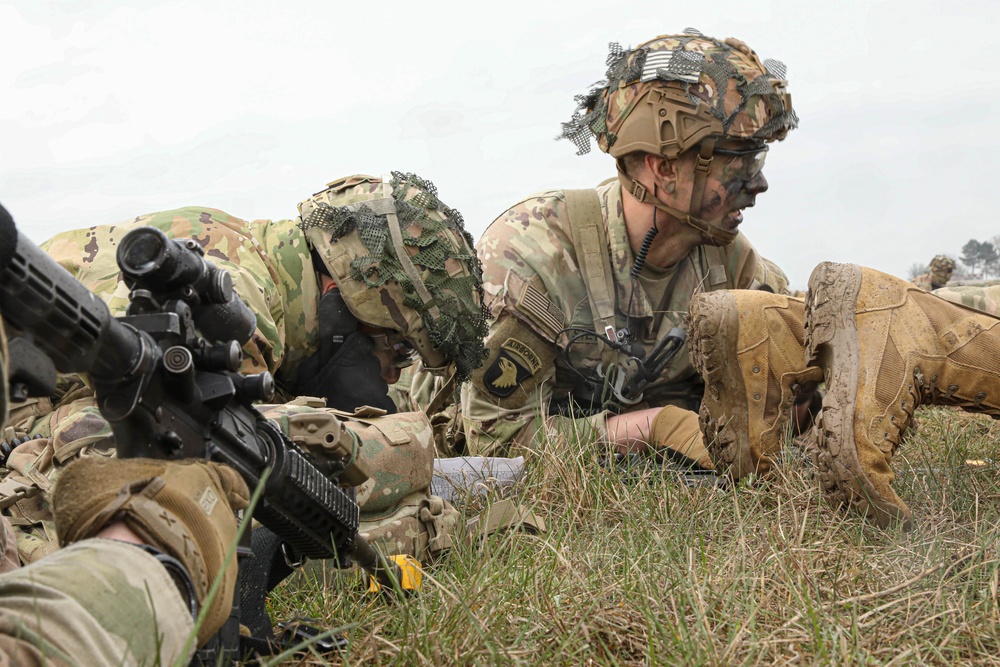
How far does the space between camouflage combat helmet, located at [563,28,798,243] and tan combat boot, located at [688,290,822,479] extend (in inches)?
43.8

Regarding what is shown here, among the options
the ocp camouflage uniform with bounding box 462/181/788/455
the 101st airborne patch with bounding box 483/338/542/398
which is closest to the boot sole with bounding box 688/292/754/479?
the ocp camouflage uniform with bounding box 462/181/788/455

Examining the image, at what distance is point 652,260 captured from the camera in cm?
481

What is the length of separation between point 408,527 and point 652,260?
87.0 inches

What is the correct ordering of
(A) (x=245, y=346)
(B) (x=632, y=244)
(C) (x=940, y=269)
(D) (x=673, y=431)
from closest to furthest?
(A) (x=245, y=346), (D) (x=673, y=431), (B) (x=632, y=244), (C) (x=940, y=269)

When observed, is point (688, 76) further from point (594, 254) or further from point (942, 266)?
point (942, 266)

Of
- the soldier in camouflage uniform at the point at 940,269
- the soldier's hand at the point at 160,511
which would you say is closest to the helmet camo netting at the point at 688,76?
the soldier's hand at the point at 160,511

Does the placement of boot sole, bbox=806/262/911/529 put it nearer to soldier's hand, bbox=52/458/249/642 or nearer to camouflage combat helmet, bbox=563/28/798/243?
camouflage combat helmet, bbox=563/28/798/243

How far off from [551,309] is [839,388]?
1.62 metres

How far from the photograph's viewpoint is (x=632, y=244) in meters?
4.81

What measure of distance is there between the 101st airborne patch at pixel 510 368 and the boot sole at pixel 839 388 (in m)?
1.39

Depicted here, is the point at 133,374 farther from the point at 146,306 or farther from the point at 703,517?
the point at 703,517

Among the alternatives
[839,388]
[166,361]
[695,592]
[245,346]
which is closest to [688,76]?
[839,388]

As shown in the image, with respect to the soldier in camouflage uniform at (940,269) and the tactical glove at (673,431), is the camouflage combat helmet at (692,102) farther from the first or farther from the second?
the soldier in camouflage uniform at (940,269)

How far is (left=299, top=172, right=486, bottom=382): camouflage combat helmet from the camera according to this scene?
3.52 meters
